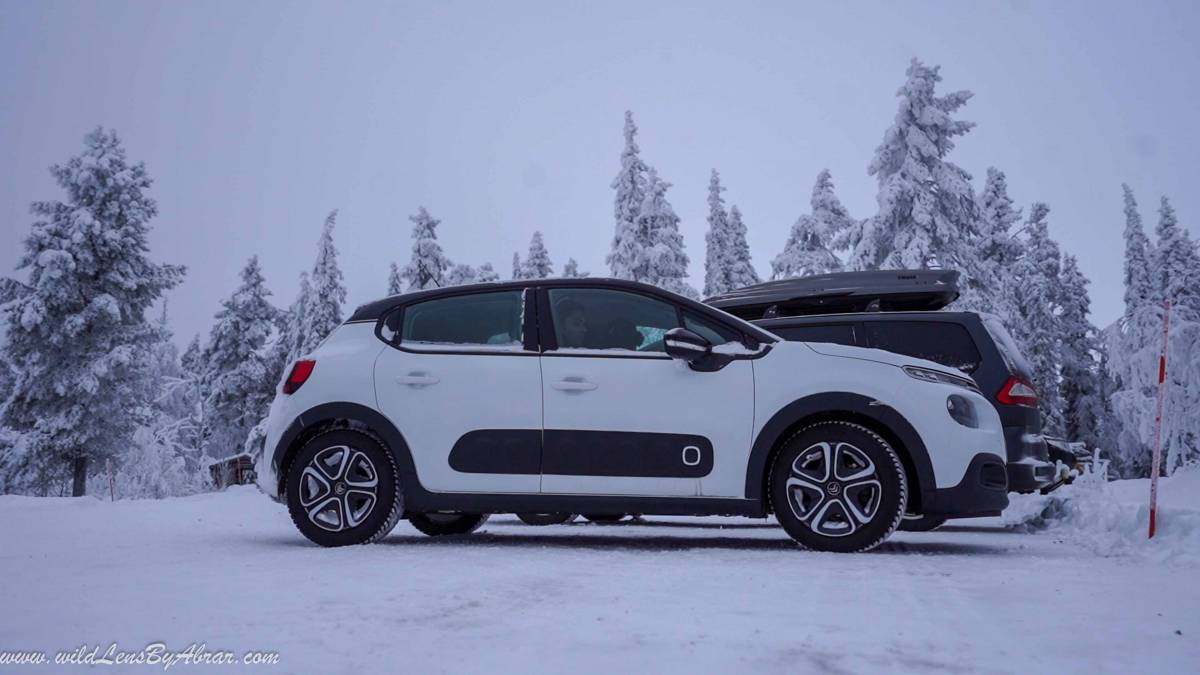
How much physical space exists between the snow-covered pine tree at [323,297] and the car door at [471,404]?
3646 cm

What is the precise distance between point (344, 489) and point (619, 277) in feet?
41.2

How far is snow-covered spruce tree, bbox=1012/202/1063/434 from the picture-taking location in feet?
145

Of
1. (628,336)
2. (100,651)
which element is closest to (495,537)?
(628,336)

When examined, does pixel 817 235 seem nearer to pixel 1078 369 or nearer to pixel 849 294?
pixel 1078 369

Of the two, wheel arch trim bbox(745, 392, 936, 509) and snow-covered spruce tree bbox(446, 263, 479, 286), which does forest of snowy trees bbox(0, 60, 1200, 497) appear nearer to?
snow-covered spruce tree bbox(446, 263, 479, 286)

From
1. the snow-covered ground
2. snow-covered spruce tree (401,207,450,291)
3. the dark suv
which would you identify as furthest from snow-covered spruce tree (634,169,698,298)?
the snow-covered ground

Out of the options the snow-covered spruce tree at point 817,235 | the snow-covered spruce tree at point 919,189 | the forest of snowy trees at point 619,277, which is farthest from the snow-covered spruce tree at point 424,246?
the snow-covered spruce tree at point 919,189

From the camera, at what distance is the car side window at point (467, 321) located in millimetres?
6461

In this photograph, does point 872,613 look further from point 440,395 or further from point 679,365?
point 440,395

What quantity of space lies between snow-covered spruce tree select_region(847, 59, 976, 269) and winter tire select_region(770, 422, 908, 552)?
21236 millimetres

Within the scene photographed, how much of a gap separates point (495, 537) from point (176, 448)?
36.0 m

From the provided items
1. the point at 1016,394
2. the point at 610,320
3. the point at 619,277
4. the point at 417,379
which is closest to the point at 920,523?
the point at 1016,394

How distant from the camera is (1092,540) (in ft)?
23.3

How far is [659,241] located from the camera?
37781 millimetres
